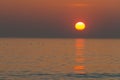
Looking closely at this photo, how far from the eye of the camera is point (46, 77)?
46375 mm

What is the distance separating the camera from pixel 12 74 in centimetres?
4822

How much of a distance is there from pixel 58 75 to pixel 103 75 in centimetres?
498

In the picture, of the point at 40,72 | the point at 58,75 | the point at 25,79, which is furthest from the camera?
the point at 40,72

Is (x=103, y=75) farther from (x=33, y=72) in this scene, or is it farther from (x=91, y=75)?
(x=33, y=72)

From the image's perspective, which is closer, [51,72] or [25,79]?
[25,79]

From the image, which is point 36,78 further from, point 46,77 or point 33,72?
point 33,72

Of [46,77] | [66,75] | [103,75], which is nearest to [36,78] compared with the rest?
[46,77]

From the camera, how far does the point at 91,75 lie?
48.6 meters

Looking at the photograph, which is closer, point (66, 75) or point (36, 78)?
point (36, 78)

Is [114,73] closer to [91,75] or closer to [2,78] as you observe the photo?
[91,75]

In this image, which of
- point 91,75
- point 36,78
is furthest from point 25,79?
point 91,75

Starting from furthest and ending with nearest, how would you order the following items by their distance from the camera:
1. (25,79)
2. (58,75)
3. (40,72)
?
1. (40,72)
2. (58,75)
3. (25,79)

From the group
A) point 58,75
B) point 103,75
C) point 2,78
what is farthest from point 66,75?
point 2,78

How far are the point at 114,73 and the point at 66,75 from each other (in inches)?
231
